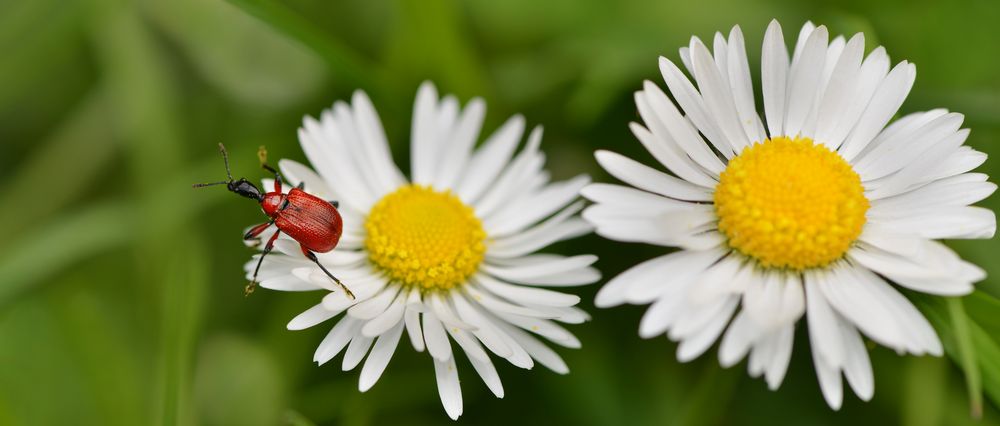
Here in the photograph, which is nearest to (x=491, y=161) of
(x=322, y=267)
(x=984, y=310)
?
(x=322, y=267)

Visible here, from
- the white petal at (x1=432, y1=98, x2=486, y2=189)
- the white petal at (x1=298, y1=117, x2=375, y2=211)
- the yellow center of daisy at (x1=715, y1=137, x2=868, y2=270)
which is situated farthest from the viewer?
the white petal at (x1=432, y1=98, x2=486, y2=189)

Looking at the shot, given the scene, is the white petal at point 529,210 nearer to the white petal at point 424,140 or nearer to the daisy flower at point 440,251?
the daisy flower at point 440,251

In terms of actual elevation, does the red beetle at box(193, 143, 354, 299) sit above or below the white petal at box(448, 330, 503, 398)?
above

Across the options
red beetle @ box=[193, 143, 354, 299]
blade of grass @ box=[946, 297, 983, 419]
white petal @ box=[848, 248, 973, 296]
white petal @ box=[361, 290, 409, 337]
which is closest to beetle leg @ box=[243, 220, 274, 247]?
red beetle @ box=[193, 143, 354, 299]

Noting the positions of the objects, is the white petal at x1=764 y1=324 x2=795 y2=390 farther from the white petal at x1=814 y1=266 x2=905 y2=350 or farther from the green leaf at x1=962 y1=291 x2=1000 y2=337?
the green leaf at x1=962 y1=291 x2=1000 y2=337

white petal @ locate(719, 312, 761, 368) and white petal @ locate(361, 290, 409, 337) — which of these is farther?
white petal @ locate(361, 290, 409, 337)

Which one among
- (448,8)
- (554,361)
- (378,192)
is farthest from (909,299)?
(448,8)
